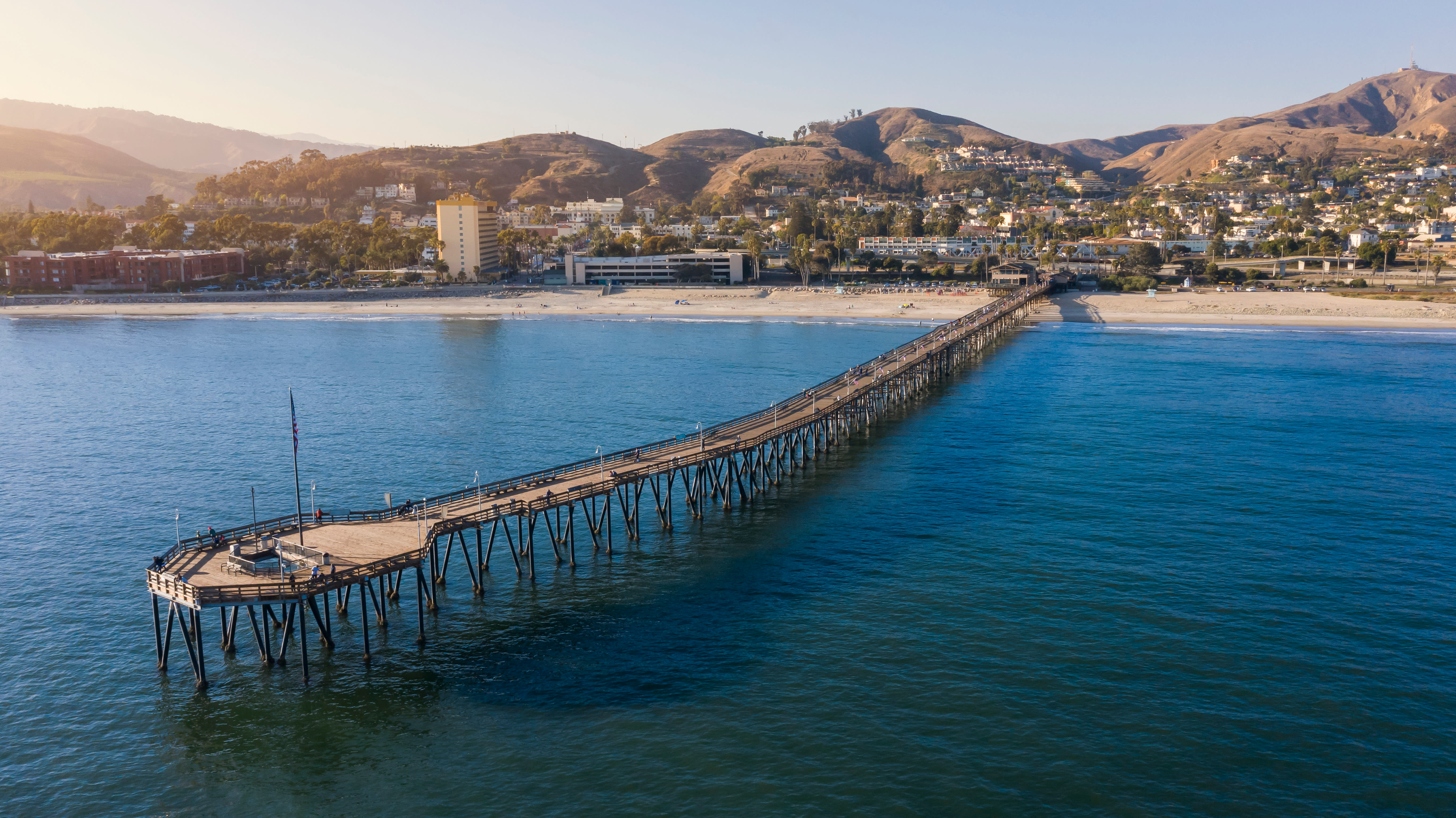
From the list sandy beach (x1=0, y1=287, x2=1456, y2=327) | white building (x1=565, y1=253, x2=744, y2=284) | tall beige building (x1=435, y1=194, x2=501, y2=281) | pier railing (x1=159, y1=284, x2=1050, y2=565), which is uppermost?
tall beige building (x1=435, y1=194, x2=501, y2=281)

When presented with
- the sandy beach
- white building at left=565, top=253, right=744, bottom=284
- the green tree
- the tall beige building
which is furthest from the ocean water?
the tall beige building

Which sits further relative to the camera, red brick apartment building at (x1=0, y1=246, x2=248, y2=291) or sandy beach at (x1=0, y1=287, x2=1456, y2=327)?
red brick apartment building at (x1=0, y1=246, x2=248, y2=291)

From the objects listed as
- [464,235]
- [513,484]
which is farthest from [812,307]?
[513,484]

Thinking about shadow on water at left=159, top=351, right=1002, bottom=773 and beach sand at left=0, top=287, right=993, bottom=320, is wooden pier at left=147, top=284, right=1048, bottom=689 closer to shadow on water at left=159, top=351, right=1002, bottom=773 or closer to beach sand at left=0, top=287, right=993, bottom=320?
shadow on water at left=159, top=351, right=1002, bottom=773

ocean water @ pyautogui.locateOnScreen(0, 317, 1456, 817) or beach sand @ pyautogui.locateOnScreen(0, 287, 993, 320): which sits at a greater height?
beach sand @ pyautogui.locateOnScreen(0, 287, 993, 320)

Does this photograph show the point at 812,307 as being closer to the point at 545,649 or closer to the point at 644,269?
the point at 644,269

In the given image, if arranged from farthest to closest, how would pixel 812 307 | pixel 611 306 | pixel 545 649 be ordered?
1. pixel 611 306
2. pixel 812 307
3. pixel 545 649

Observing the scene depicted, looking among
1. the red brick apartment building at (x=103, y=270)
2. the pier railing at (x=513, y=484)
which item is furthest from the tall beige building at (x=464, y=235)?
the pier railing at (x=513, y=484)
